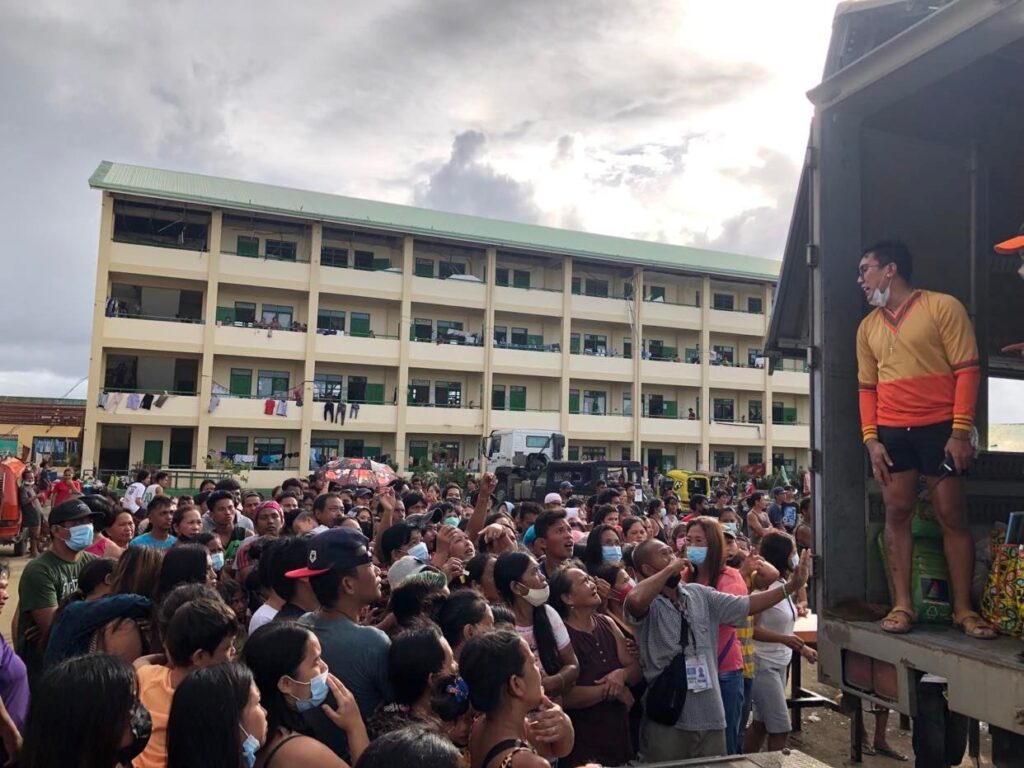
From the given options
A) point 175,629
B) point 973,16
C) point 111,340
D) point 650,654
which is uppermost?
point 111,340

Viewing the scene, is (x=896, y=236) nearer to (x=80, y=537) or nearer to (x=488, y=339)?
(x=80, y=537)

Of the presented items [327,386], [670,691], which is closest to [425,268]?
[327,386]

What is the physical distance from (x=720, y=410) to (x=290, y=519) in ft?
94.6

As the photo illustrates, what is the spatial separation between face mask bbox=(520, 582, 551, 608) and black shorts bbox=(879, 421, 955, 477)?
159 centimetres

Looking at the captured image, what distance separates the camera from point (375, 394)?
2797 centimetres

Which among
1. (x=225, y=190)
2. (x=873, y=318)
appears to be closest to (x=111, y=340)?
(x=225, y=190)

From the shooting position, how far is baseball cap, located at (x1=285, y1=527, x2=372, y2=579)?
2.93m

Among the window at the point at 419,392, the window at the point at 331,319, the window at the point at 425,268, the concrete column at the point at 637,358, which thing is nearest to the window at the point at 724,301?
the concrete column at the point at 637,358

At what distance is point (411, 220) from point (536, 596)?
27.3m

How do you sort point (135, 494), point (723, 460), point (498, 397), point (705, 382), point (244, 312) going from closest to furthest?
point (135, 494)
point (244, 312)
point (498, 397)
point (705, 382)
point (723, 460)

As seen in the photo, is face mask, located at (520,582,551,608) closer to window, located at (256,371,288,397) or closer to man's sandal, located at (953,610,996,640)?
man's sandal, located at (953,610,996,640)

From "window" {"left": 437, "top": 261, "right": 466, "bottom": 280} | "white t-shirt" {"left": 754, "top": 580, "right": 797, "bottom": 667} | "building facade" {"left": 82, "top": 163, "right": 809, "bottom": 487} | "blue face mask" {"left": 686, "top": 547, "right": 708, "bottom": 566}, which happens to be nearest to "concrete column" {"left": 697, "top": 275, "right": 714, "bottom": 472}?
"building facade" {"left": 82, "top": 163, "right": 809, "bottom": 487}

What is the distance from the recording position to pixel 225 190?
27.2m

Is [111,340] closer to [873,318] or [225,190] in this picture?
→ [225,190]
